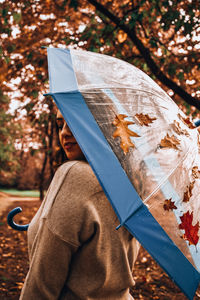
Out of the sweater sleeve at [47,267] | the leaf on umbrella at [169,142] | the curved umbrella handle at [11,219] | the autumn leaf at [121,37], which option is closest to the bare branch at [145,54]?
the autumn leaf at [121,37]

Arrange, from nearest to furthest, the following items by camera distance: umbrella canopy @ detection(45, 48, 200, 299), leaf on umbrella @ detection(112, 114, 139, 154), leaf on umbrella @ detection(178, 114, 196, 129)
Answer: umbrella canopy @ detection(45, 48, 200, 299), leaf on umbrella @ detection(112, 114, 139, 154), leaf on umbrella @ detection(178, 114, 196, 129)

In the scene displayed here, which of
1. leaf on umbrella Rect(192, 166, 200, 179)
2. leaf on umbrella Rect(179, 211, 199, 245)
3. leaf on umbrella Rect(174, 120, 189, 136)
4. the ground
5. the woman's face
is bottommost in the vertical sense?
the ground

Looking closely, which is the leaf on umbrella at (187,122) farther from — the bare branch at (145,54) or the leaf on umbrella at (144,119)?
the bare branch at (145,54)

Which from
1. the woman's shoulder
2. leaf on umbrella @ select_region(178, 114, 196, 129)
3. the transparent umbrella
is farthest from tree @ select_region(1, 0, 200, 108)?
the woman's shoulder

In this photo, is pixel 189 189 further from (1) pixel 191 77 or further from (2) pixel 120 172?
(1) pixel 191 77

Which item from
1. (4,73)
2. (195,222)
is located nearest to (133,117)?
(195,222)

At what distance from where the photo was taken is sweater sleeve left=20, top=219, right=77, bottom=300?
3.80 feet

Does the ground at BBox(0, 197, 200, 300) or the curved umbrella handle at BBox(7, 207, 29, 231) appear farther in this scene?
the ground at BBox(0, 197, 200, 300)

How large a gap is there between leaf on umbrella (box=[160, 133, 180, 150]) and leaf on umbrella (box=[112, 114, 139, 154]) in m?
0.19

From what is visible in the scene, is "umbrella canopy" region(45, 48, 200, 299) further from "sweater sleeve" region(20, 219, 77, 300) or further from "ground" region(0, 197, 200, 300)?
"ground" region(0, 197, 200, 300)

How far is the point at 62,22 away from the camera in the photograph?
5918 mm

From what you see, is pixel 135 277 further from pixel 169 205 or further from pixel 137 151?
pixel 137 151

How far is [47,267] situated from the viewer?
118 centimetres

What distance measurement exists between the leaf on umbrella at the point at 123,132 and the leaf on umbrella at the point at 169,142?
190mm
